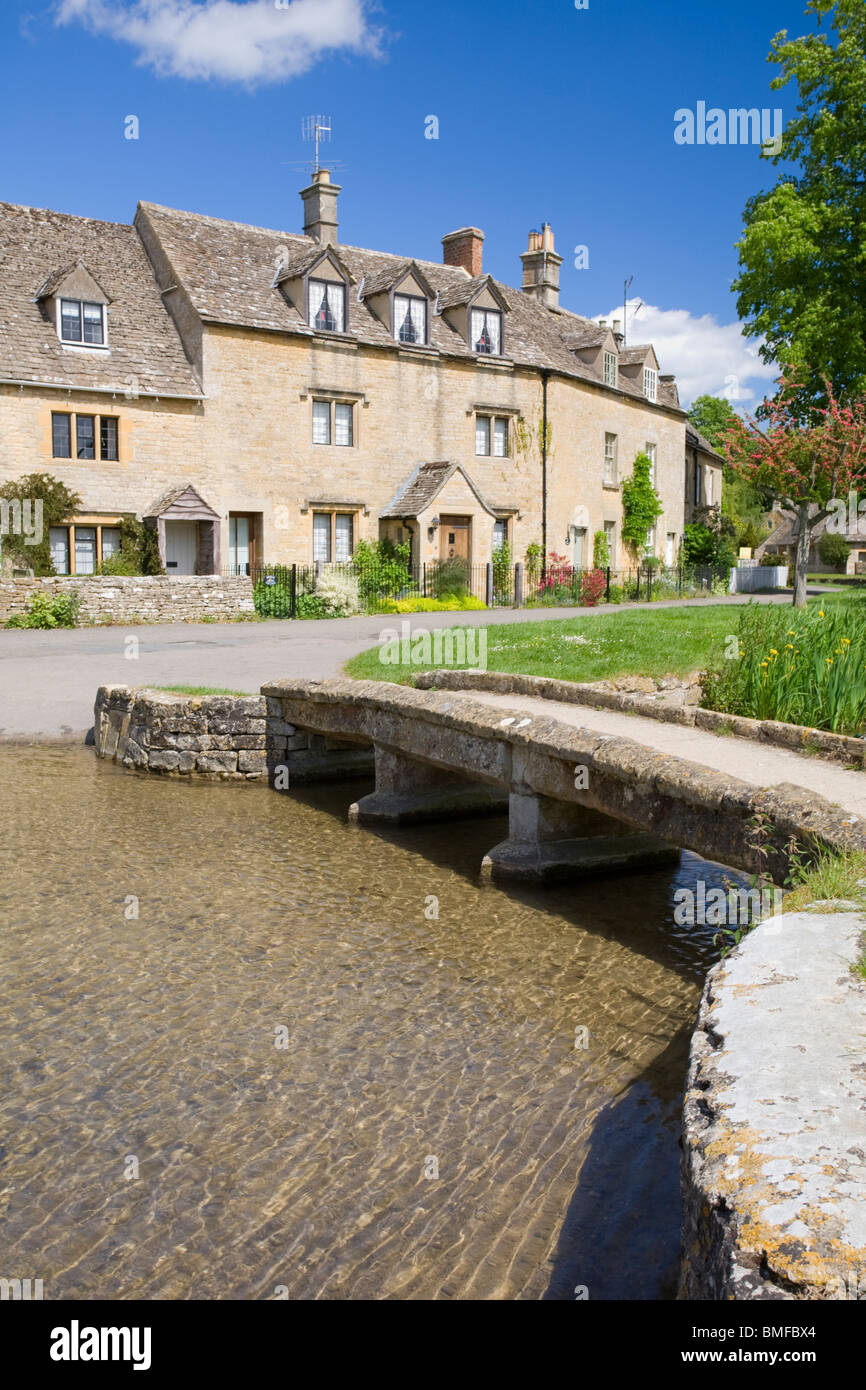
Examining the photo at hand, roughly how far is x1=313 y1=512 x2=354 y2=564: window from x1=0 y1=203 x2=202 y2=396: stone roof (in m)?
5.15

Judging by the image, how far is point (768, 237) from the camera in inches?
1195

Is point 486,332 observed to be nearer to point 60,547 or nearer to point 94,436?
point 94,436

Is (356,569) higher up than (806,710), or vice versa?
(356,569)

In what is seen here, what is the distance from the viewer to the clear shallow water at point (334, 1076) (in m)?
3.96

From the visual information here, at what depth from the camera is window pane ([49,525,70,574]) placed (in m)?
26.0

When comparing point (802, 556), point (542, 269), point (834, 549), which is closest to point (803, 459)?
point (802, 556)

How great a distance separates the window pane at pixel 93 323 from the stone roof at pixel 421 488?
30.5ft

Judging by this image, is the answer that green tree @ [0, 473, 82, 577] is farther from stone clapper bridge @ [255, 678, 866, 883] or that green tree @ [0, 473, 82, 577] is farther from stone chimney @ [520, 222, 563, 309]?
stone chimney @ [520, 222, 563, 309]

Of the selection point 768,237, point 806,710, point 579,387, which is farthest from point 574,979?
point 579,387

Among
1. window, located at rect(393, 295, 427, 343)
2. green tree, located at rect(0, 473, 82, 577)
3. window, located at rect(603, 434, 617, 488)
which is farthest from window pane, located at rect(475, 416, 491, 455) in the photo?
green tree, located at rect(0, 473, 82, 577)

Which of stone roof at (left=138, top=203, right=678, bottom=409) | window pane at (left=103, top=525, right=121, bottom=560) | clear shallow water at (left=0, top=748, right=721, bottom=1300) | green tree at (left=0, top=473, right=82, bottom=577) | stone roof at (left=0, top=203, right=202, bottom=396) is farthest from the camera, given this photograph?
stone roof at (left=138, top=203, right=678, bottom=409)

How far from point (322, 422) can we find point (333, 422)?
349mm

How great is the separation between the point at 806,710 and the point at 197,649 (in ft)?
39.0
